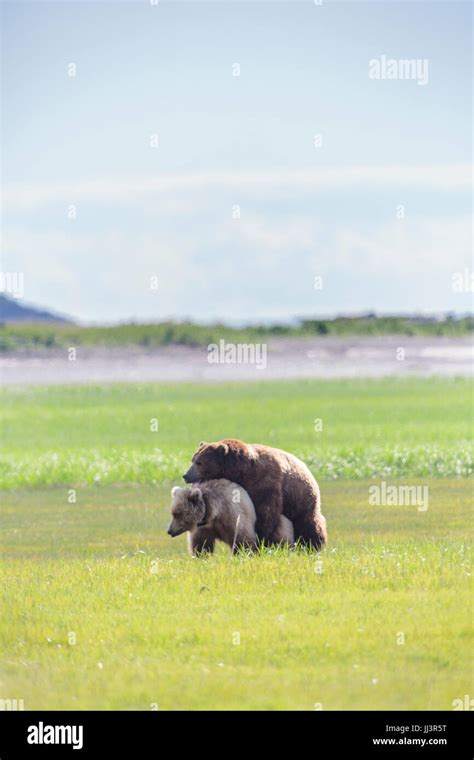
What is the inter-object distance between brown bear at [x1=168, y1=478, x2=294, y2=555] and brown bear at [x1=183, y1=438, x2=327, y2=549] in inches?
4.2

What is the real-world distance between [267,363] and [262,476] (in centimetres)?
5679

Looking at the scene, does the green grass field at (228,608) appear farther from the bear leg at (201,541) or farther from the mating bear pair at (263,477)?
the mating bear pair at (263,477)

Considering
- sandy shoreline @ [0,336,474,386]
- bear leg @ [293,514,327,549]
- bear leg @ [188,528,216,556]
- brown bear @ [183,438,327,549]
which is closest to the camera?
brown bear @ [183,438,327,549]

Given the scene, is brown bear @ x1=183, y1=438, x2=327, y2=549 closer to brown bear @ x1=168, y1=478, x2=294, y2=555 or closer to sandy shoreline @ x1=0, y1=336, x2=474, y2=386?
brown bear @ x1=168, y1=478, x2=294, y2=555

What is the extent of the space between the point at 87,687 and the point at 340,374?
179 ft

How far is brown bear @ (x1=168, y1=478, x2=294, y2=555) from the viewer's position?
14.1m

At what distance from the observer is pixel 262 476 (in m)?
14.3

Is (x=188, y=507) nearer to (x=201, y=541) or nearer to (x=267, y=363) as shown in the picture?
(x=201, y=541)

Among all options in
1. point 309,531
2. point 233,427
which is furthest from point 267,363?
point 309,531

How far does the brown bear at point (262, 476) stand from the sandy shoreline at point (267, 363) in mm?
44664

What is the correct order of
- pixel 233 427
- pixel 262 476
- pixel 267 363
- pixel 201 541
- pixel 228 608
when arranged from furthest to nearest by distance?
pixel 267 363 → pixel 233 427 → pixel 201 541 → pixel 262 476 → pixel 228 608

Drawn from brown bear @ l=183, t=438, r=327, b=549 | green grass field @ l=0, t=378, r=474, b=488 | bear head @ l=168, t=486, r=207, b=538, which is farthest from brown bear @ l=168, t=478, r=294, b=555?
green grass field @ l=0, t=378, r=474, b=488

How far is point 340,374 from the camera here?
64.4 meters

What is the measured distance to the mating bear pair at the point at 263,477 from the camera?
14219mm
